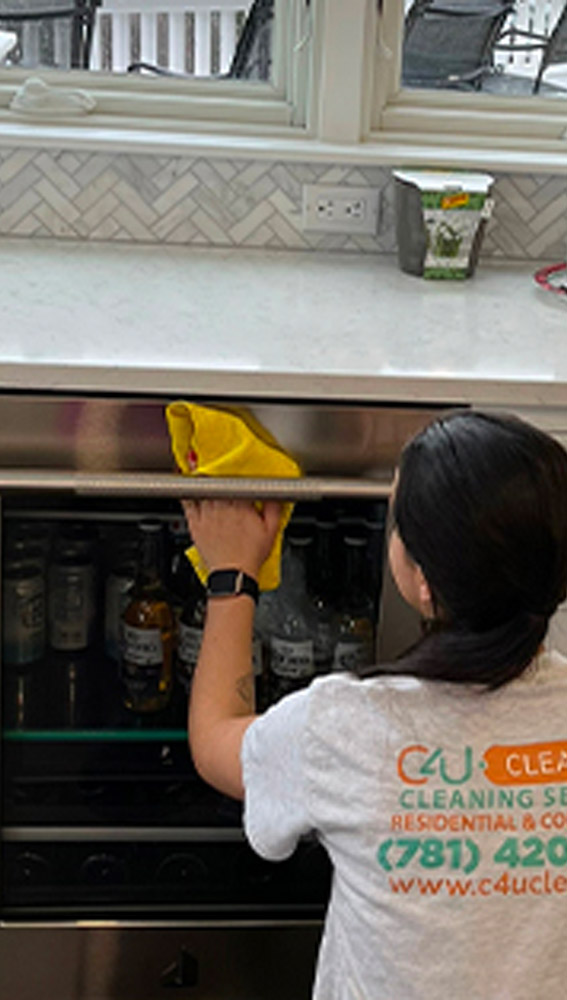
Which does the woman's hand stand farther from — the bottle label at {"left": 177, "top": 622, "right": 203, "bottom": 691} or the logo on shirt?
the logo on shirt

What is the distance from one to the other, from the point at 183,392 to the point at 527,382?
15.5 inches

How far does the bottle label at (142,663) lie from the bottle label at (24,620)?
109 mm

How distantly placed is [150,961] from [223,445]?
28.6 inches

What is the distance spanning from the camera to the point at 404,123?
7.01 feet

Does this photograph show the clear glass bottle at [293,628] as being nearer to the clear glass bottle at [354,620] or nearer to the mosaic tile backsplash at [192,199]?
the clear glass bottle at [354,620]

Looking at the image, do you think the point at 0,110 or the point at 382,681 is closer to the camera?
the point at 382,681

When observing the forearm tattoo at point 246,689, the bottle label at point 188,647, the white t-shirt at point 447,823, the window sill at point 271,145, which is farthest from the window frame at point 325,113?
the white t-shirt at point 447,823

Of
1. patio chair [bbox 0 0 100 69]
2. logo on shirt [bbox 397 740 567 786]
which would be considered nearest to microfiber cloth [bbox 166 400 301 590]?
logo on shirt [bbox 397 740 567 786]

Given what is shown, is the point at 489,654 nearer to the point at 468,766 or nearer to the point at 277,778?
the point at 468,766

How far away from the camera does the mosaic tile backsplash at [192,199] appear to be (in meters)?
2.04

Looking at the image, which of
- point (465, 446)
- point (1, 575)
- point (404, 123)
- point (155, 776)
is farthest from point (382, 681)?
point (404, 123)

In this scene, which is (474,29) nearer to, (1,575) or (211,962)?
(1,575)

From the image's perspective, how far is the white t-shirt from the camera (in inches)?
40.3

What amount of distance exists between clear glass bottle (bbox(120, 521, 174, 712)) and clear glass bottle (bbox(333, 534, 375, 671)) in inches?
8.5
